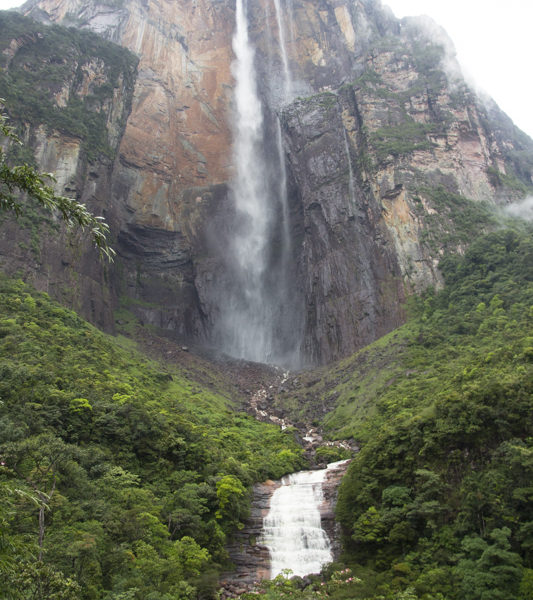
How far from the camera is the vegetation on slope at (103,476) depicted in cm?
1180

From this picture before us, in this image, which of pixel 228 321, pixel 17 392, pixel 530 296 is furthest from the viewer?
pixel 228 321

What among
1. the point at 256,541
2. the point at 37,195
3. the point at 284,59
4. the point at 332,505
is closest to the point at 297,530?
the point at 256,541

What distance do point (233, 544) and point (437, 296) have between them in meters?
35.9

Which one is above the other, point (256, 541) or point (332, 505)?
point (332, 505)

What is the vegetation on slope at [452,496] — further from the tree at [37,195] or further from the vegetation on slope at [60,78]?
the vegetation on slope at [60,78]

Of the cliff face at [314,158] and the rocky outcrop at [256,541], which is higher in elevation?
the cliff face at [314,158]

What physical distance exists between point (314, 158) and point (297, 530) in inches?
2180

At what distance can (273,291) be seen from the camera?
70625mm

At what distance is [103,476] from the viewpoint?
17438 mm

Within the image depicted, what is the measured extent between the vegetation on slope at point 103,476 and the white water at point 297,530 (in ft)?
6.05

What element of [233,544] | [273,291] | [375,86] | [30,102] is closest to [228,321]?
[273,291]

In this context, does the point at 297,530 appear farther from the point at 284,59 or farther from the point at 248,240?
the point at 284,59

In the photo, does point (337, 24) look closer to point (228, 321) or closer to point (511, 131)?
point (511, 131)

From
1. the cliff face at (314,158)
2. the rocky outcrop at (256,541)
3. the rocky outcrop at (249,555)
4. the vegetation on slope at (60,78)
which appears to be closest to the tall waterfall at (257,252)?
the cliff face at (314,158)
